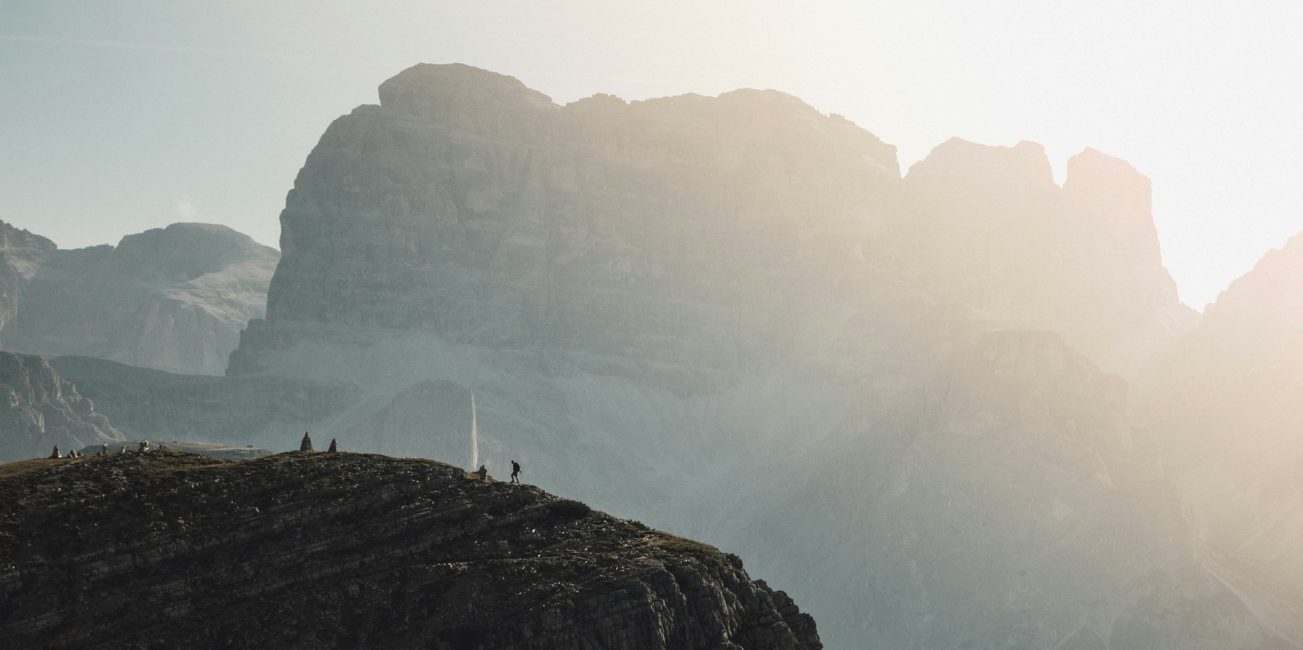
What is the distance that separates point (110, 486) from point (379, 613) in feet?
72.8

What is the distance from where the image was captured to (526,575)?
98.5 m

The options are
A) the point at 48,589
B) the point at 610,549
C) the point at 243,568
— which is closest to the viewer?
the point at 48,589

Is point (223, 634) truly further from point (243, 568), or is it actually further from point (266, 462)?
point (266, 462)

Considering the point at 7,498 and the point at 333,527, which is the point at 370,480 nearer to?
the point at 333,527

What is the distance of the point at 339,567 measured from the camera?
97.3 m

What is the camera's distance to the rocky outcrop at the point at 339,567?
→ 90.4 metres

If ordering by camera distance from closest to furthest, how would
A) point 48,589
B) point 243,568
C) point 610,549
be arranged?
point 48,589
point 243,568
point 610,549

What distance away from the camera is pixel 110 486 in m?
101

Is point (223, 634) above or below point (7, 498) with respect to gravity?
below

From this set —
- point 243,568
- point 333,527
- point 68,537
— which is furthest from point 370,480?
point 68,537

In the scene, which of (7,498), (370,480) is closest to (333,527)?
(370,480)

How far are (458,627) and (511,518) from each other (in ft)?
48.7

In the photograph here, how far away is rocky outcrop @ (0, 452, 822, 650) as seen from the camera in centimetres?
9044

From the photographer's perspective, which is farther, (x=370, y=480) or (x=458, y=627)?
(x=370, y=480)
